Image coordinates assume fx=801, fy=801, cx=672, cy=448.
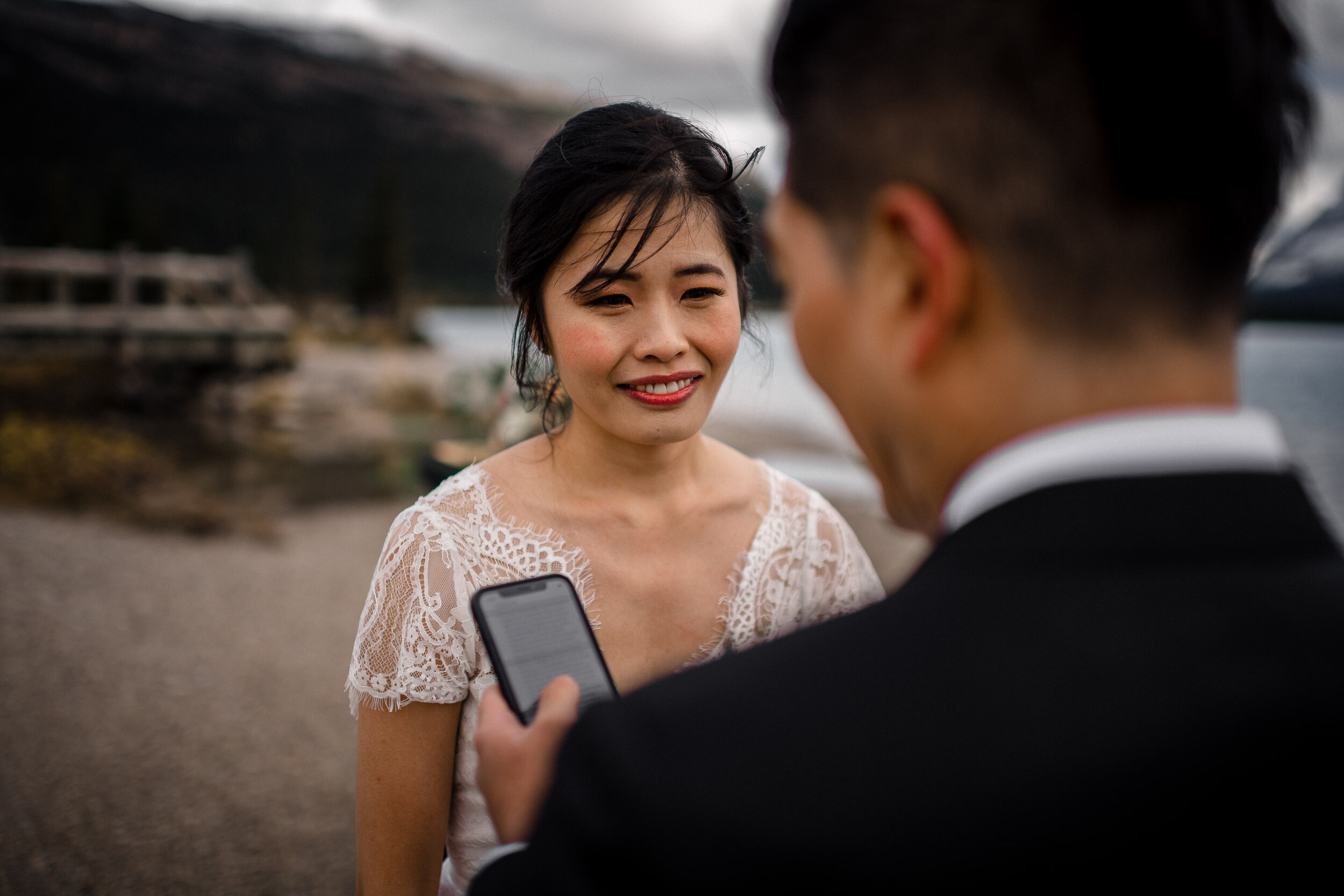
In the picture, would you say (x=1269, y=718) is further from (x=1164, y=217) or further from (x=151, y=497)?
(x=151, y=497)

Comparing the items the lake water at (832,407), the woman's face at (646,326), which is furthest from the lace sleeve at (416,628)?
the lake water at (832,407)

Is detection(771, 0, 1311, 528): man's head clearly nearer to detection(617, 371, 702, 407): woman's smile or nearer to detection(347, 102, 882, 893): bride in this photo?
detection(347, 102, 882, 893): bride

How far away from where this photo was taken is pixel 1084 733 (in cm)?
61

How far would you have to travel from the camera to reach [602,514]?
6.99ft

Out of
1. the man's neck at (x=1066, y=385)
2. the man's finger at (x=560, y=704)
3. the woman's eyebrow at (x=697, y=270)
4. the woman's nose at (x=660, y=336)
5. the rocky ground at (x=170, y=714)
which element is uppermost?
the woman's eyebrow at (x=697, y=270)

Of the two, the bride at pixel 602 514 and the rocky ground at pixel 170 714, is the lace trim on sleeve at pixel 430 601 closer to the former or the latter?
the bride at pixel 602 514

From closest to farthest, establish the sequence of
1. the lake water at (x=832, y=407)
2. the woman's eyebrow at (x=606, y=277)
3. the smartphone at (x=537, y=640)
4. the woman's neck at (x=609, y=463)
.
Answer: the smartphone at (x=537, y=640) < the woman's eyebrow at (x=606, y=277) < the woman's neck at (x=609, y=463) < the lake water at (x=832, y=407)

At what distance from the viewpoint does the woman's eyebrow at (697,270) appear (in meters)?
1.94

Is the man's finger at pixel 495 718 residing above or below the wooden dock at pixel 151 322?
above

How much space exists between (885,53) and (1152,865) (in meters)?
0.71

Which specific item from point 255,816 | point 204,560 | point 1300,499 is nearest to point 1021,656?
point 1300,499

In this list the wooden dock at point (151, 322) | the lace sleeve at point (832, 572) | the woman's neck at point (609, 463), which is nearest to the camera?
the woman's neck at point (609, 463)

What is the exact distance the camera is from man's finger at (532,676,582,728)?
0.96 metres

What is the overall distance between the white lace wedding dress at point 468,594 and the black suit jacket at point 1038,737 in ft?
3.51
